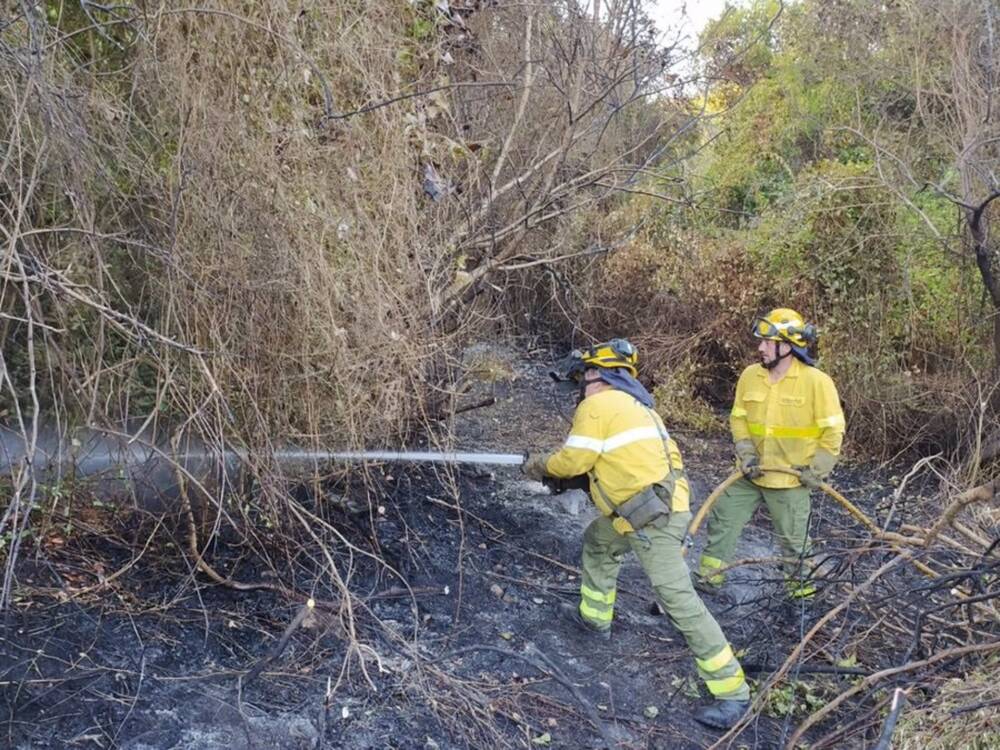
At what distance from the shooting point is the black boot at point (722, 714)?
4.38 metres

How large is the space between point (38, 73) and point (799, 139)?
34.8 ft

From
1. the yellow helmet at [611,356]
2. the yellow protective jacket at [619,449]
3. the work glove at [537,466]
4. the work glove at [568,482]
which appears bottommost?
the work glove at [568,482]

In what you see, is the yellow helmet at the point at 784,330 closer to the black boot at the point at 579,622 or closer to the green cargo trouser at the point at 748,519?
the green cargo trouser at the point at 748,519

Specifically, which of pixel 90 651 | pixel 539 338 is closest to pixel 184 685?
pixel 90 651

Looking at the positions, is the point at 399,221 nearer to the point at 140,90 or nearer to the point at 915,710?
the point at 140,90

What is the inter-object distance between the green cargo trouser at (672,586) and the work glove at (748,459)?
3.28 ft

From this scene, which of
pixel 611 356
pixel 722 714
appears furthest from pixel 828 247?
pixel 722 714

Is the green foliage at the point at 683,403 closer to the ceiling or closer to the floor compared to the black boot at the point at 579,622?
closer to the ceiling

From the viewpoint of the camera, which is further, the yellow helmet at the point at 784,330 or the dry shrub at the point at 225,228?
the yellow helmet at the point at 784,330

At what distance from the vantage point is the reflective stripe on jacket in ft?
15.1

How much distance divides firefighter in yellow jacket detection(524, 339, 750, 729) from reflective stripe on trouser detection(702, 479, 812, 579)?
1.06 meters

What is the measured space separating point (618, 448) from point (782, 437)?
1537 millimetres

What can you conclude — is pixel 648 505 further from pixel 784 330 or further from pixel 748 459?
pixel 784 330

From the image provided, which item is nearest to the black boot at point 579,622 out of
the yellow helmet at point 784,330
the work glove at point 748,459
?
the work glove at point 748,459
